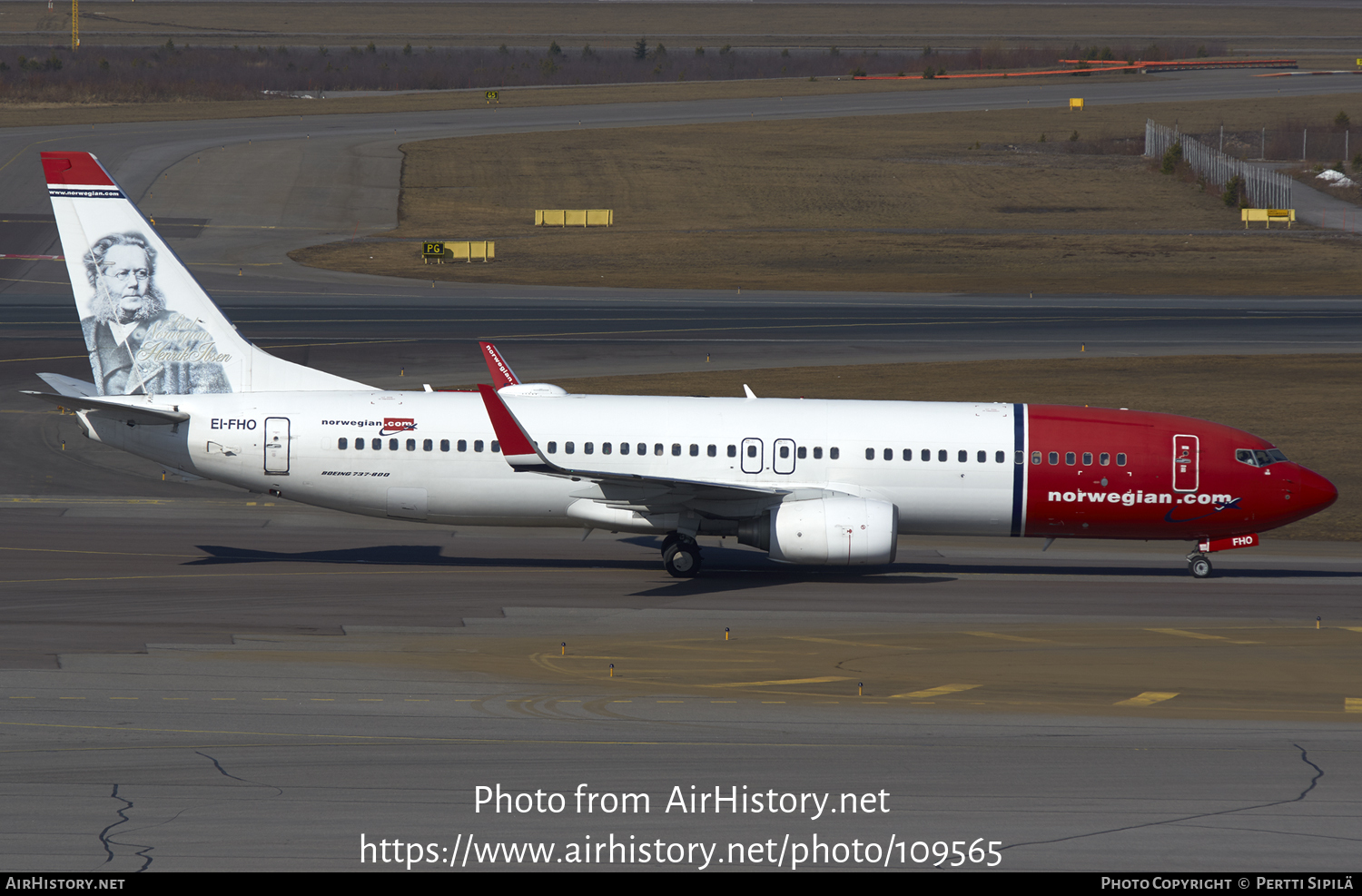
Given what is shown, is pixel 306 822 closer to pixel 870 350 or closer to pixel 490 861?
pixel 490 861

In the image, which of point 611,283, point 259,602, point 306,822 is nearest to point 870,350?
point 611,283

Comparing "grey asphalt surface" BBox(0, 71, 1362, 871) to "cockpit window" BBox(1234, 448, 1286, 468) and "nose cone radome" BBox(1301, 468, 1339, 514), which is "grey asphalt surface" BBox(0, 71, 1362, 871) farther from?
"cockpit window" BBox(1234, 448, 1286, 468)

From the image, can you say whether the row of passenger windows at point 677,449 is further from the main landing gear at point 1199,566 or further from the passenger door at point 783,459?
the main landing gear at point 1199,566

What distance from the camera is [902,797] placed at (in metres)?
18.5

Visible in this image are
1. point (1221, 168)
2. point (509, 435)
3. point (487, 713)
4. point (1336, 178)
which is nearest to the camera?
point (487, 713)

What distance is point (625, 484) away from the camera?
30234 millimetres

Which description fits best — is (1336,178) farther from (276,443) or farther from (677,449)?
(276,443)

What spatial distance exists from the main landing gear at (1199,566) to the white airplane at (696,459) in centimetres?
7

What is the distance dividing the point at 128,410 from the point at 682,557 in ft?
41.6

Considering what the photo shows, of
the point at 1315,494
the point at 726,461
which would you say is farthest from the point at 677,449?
the point at 1315,494

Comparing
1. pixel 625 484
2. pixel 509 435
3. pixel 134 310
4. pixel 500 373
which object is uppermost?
pixel 134 310

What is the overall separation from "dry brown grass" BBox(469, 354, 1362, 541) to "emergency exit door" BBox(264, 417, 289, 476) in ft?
55.4

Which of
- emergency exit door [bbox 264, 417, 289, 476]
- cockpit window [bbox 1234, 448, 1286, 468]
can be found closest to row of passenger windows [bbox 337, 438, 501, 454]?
emergency exit door [bbox 264, 417, 289, 476]

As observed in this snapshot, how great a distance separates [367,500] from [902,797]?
1696cm
